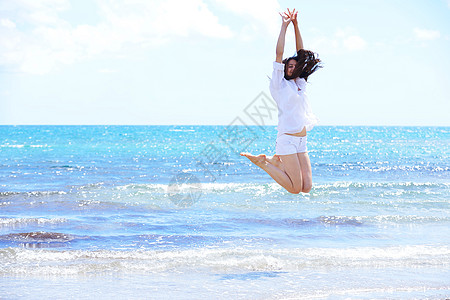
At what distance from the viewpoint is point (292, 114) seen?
6254 mm

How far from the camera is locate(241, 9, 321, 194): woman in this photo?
5977mm

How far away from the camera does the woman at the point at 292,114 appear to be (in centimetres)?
598

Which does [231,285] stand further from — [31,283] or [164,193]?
[164,193]

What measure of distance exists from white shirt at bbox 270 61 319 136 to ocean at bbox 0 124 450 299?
2693 mm

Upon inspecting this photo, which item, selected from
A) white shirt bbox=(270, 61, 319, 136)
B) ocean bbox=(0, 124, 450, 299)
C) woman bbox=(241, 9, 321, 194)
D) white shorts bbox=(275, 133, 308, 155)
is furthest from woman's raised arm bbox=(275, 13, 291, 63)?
ocean bbox=(0, 124, 450, 299)

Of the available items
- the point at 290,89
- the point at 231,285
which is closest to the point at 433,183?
the point at 231,285

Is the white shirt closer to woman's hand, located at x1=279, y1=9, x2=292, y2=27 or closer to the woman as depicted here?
the woman

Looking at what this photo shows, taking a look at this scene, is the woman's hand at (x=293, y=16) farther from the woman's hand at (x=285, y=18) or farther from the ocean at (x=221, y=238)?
the ocean at (x=221, y=238)

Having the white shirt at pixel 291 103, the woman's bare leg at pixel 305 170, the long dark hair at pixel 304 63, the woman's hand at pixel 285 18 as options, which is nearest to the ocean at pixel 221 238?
the woman's bare leg at pixel 305 170

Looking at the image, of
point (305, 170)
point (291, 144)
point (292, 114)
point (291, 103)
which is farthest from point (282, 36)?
point (305, 170)

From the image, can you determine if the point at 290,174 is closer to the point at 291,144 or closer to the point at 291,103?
the point at 291,144

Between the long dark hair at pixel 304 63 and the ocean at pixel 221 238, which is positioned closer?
the long dark hair at pixel 304 63

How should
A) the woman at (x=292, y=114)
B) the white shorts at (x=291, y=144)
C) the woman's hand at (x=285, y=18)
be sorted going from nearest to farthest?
the woman's hand at (x=285, y=18) → the woman at (x=292, y=114) → the white shorts at (x=291, y=144)

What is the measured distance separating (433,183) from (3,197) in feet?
55.1
